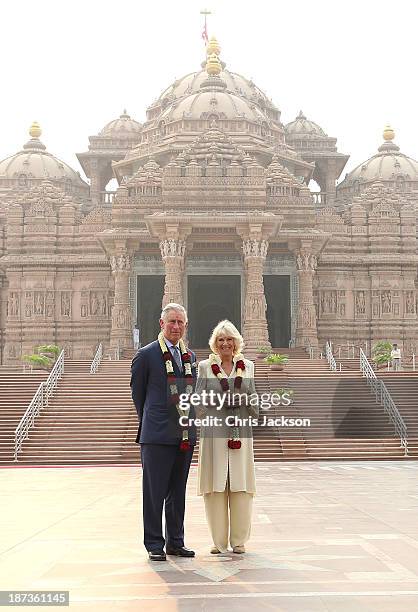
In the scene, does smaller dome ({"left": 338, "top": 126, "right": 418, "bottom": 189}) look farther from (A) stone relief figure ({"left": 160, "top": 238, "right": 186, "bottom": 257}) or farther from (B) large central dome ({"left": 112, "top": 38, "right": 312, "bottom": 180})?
(A) stone relief figure ({"left": 160, "top": 238, "right": 186, "bottom": 257})

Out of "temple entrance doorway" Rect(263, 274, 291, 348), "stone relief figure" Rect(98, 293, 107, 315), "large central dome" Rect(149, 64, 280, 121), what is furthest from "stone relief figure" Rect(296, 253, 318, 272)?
"large central dome" Rect(149, 64, 280, 121)

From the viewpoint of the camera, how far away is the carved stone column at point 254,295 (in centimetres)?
3800

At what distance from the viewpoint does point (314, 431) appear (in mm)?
25719

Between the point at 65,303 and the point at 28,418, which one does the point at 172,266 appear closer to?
the point at 65,303

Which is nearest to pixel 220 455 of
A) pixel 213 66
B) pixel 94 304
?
pixel 94 304

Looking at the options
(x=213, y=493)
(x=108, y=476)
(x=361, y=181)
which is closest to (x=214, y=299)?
(x=361, y=181)

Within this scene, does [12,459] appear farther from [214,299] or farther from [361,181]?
[361,181]

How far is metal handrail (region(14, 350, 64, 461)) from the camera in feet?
78.2

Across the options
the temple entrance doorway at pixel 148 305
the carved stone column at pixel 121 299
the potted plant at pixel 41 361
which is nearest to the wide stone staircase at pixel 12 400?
the potted plant at pixel 41 361

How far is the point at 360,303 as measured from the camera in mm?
45844

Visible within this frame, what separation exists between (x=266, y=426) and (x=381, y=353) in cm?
1435

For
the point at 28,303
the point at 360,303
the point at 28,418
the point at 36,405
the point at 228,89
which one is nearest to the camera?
the point at 28,418

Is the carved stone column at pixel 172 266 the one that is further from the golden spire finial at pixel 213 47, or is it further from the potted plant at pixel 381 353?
the golden spire finial at pixel 213 47

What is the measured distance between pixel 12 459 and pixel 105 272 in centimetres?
2324
